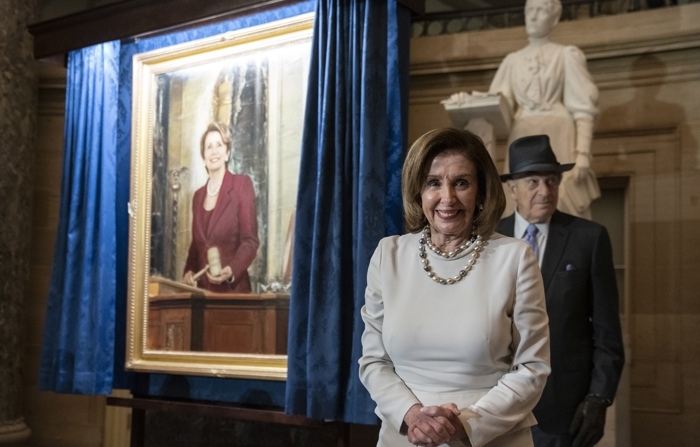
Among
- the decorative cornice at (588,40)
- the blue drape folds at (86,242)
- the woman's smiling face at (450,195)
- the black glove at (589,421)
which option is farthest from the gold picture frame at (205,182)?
the woman's smiling face at (450,195)

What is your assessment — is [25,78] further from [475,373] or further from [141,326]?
[475,373]

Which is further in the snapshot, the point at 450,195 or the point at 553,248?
the point at 553,248

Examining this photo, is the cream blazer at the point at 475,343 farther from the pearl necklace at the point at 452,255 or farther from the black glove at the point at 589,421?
the black glove at the point at 589,421

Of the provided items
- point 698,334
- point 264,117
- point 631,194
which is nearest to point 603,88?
point 631,194

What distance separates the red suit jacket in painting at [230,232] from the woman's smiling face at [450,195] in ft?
8.27

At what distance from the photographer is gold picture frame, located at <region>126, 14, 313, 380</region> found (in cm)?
438

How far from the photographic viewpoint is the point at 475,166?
6.80 feet

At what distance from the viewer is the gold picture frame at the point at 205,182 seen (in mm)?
4383

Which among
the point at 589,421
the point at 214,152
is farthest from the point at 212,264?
the point at 589,421

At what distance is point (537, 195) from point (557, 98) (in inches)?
60.0

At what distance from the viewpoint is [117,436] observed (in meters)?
6.57

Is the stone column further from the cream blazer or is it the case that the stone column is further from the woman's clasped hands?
the woman's clasped hands

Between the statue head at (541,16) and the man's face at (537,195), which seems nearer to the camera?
the man's face at (537,195)

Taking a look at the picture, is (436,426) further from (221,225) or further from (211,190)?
(211,190)
